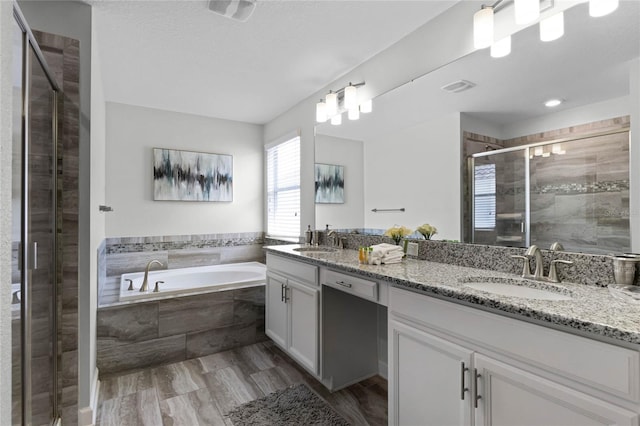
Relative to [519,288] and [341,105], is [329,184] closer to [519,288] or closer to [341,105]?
[341,105]

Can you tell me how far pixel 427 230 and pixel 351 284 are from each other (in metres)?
0.62

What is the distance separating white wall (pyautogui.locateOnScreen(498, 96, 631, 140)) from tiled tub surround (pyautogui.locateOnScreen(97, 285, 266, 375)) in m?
2.39

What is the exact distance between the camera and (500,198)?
5.42 ft

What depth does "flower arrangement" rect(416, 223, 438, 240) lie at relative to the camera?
6.35ft

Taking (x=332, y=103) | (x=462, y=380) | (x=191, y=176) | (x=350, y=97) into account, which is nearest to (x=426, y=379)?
(x=462, y=380)

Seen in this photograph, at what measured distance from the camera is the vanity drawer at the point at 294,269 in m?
2.11

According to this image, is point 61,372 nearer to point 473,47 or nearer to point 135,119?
point 135,119

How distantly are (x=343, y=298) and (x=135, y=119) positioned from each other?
2.96 m

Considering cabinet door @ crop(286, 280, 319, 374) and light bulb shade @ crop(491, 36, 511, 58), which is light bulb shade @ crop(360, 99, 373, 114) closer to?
light bulb shade @ crop(491, 36, 511, 58)

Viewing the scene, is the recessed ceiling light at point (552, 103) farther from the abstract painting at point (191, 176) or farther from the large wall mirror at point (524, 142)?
the abstract painting at point (191, 176)

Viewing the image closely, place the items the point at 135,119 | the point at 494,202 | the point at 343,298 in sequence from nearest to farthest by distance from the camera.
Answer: the point at 494,202 < the point at 343,298 < the point at 135,119

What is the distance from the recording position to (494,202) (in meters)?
1.68

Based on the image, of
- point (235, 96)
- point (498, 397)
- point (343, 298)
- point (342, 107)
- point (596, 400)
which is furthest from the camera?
point (235, 96)

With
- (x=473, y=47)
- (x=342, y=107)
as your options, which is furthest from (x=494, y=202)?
(x=342, y=107)
